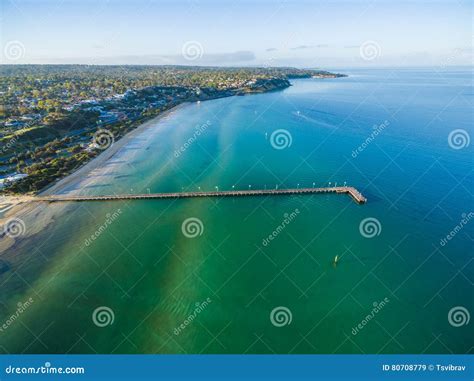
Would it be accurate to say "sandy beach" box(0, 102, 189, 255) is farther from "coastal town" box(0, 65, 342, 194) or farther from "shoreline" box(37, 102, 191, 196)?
"coastal town" box(0, 65, 342, 194)

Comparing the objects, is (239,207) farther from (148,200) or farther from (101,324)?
(101,324)

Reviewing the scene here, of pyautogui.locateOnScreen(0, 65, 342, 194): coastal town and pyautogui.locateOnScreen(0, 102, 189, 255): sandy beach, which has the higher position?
pyautogui.locateOnScreen(0, 65, 342, 194): coastal town

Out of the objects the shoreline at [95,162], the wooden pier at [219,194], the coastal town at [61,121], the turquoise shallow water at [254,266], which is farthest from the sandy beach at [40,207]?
the coastal town at [61,121]

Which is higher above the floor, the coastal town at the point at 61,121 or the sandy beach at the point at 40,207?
the coastal town at the point at 61,121

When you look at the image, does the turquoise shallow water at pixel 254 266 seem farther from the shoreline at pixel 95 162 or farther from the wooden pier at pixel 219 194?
the shoreline at pixel 95 162

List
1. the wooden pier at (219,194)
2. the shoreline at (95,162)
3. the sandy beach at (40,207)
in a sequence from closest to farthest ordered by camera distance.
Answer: the sandy beach at (40,207)
the wooden pier at (219,194)
the shoreline at (95,162)

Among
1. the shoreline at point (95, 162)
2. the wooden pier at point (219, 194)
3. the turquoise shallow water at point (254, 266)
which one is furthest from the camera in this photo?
the shoreline at point (95, 162)

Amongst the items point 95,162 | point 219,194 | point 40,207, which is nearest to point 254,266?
point 219,194

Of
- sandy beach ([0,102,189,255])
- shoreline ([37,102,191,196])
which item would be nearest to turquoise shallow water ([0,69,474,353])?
sandy beach ([0,102,189,255])

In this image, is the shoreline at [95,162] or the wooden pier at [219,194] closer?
the wooden pier at [219,194]
